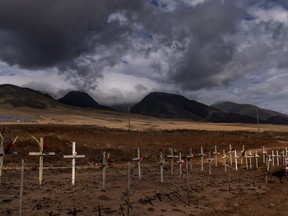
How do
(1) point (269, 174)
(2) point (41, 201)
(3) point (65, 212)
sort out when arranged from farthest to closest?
(1) point (269, 174) < (2) point (41, 201) < (3) point (65, 212)

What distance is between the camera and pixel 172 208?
20391mm

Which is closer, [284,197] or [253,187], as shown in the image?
[284,197]

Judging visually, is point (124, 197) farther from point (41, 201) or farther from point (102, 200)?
point (41, 201)

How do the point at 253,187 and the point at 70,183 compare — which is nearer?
the point at 70,183

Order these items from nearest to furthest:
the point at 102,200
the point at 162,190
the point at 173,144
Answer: the point at 102,200 < the point at 162,190 < the point at 173,144

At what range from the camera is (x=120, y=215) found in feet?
58.9

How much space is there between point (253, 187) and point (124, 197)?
12028 mm

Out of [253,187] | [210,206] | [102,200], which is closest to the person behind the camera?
[102,200]

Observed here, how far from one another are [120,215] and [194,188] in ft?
30.3

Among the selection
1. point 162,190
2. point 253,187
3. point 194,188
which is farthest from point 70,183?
point 253,187

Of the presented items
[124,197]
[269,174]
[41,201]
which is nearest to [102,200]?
[124,197]

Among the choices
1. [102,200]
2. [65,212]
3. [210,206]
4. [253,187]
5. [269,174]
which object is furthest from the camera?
[269,174]

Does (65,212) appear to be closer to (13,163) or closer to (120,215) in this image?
(120,215)

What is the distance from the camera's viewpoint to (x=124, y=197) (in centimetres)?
2128
